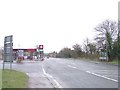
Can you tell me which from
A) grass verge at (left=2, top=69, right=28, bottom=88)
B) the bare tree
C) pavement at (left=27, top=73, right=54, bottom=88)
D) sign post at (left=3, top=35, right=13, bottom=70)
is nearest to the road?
pavement at (left=27, top=73, right=54, bottom=88)

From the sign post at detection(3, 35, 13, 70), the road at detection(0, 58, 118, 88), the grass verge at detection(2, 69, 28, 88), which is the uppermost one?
the sign post at detection(3, 35, 13, 70)

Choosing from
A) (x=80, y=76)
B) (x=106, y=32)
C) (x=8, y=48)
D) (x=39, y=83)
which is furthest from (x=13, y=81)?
(x=106, y=32)

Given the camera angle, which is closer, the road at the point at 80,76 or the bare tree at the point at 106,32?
the road at the point at 80,76

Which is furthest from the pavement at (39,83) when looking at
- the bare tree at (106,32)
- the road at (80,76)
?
the bare tree at (106,32)

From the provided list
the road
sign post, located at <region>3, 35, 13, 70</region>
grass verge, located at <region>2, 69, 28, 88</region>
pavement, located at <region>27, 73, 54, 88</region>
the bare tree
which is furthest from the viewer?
the bare tree

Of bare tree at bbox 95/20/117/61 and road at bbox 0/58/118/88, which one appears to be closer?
road at bbox 0/58/118/88

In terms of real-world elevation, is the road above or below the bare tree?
below

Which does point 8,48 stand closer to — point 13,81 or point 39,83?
point 39,83

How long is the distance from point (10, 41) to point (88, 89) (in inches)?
429

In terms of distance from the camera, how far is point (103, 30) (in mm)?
76500

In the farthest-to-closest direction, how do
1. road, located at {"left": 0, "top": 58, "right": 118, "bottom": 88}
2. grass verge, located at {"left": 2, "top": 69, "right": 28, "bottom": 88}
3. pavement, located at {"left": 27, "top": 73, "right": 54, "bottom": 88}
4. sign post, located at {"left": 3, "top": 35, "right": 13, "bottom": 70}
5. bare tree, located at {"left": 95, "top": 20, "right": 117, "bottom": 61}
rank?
bare tree, located at {"left": 95, "top": 20, "right": 117, "bottom": 61}, sign post, located at {"left": 3, "top": 35, "right": 13, "bottom": 70}, road, located at {"left": 0, "top": 58, "right": 118, "bottom": 88}, pavement, located at {"left": 27, "top": 73, "right": 54, "bottom": 88}, grass verge, located at {"left": 2, "top": 69, "right": 28, "bottom": 88}

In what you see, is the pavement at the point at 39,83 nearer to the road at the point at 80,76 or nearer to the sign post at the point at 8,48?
Result: the road at the point at 80,76

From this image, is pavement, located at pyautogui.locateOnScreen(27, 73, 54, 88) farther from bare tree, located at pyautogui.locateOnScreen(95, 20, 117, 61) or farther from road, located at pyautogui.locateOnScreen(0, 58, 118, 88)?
bare tree, located at pyautogui.locateOnScreen(95, 20, 117, 61)

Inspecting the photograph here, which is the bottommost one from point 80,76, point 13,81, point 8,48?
point 80,76
